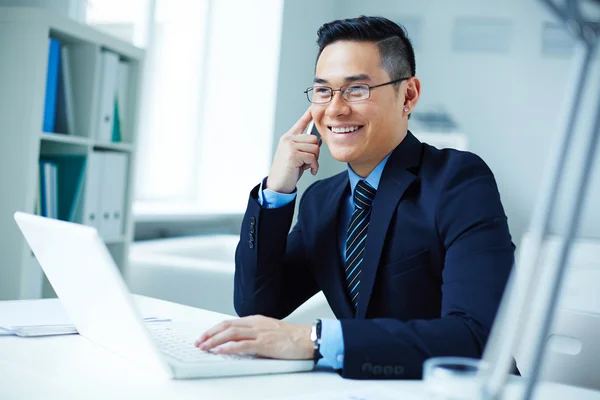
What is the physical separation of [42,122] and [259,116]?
2.78 meters

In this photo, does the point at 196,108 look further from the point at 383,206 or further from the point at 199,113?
the point at 383,206

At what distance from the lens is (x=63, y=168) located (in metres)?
2.69

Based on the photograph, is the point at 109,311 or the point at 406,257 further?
the point at 406,257

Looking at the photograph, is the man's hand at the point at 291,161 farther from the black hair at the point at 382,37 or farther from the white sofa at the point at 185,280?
the white sofa at the point at 185,280

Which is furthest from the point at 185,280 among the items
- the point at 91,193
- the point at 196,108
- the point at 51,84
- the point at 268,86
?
the point at 268,86

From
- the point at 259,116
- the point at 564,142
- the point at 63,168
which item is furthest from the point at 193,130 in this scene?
the point at 564,142

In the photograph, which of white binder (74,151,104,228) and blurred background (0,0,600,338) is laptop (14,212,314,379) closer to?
blurred background (0,0,600,338)

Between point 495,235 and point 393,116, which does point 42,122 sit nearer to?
point 393,116

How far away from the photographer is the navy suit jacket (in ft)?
3.69

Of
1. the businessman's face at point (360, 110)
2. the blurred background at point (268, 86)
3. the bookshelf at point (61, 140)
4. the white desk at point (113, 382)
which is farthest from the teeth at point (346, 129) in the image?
the blurred background at point (268, 86)

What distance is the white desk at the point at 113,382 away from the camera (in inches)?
34.7

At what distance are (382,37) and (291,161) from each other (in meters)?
0.39

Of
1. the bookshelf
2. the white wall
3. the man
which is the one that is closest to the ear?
the man

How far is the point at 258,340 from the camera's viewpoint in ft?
3.47
